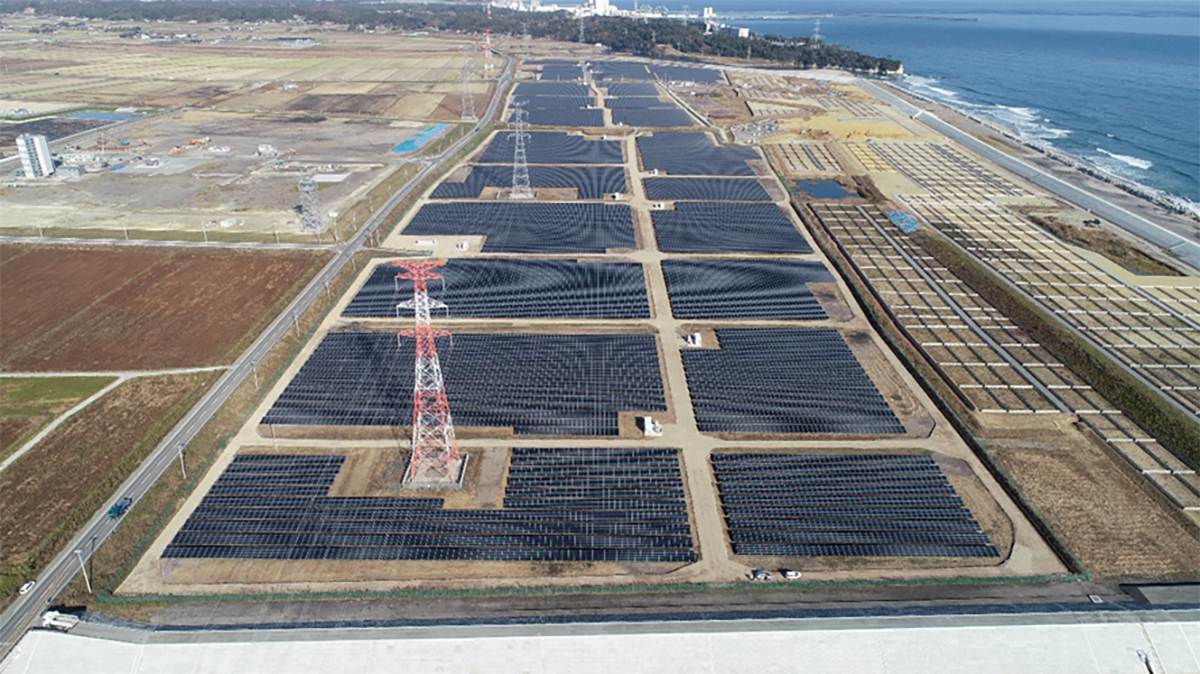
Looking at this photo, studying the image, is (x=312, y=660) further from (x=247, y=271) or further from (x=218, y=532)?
(x=247, y=271)

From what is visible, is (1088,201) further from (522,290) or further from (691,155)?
(522,290)

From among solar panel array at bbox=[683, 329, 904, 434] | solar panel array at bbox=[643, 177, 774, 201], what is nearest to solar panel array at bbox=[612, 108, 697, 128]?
solar panel array at bbox=[643, 177, 774, 201]

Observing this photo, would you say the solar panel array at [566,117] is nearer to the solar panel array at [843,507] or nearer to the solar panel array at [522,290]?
the solar panel array at [522,290]

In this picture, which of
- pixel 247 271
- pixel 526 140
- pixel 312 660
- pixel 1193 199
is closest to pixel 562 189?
pixel 526 140

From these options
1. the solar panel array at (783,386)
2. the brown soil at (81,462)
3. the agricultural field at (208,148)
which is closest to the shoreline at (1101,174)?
the solar panel array at (783,386)

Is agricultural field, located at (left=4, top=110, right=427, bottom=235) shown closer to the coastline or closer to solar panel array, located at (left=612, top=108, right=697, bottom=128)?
solar panel array, located at (left=612, top=108, right=697, bottom=128)
